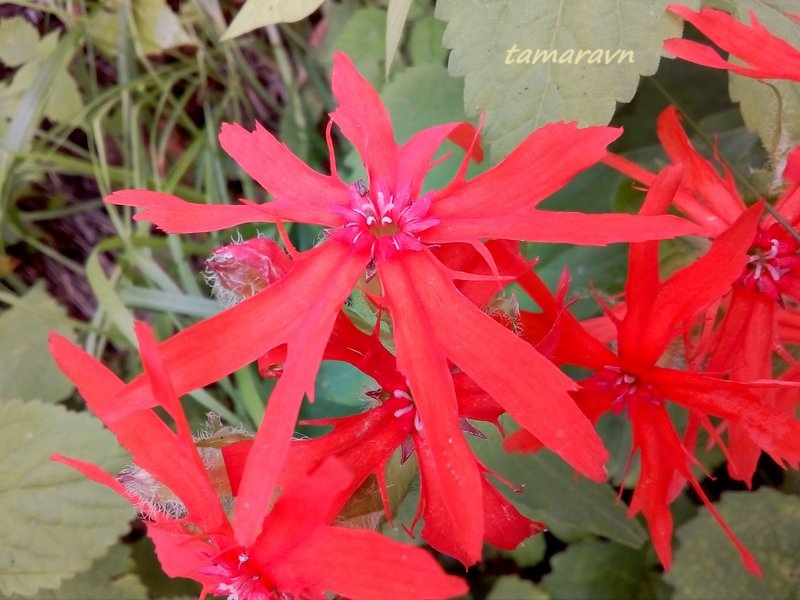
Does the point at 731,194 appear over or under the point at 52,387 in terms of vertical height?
over

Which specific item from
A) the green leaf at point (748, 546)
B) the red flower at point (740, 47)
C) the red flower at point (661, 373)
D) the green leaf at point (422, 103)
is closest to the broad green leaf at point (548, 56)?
the red flower at point (740, 47)

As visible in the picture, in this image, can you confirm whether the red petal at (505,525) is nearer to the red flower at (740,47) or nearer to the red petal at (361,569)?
the red petal at (361,569)

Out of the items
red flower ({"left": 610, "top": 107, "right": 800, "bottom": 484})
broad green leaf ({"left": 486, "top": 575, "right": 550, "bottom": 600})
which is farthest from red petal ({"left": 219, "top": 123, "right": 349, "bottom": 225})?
broad green leaf ({"left": 486, "top": 575, "right": 550, "bottom": 600})

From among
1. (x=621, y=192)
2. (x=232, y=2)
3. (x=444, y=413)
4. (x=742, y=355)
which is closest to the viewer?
(x=444, y=413)

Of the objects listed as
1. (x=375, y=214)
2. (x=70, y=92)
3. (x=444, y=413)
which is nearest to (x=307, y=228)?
(x=70, y=92)

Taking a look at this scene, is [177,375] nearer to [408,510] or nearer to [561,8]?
[408,510]

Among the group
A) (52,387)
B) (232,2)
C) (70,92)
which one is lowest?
(52,387)

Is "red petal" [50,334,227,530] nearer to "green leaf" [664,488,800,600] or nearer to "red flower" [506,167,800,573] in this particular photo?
"red flower" [506,167,800,573]
